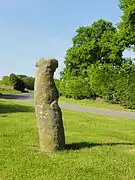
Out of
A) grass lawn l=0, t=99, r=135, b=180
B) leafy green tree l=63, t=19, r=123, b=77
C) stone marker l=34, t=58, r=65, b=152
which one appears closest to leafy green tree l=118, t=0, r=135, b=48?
leafy green tree l=63, t=19, r=123, b=77

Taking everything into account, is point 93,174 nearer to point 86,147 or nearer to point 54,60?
point 86,147

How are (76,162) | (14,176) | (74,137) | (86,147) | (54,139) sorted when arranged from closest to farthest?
1. (14,176)
2. (76,162)
3. (54,139)
4. (86,147)
5. (74,137)

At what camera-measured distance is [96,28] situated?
60.2 metres

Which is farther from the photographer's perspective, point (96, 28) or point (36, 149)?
point (96, 28)

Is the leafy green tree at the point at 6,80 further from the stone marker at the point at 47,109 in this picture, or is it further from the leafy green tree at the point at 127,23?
the stone marker at the point at 47,109

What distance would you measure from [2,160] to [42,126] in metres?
1.75

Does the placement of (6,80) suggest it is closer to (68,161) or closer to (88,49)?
(88,49)

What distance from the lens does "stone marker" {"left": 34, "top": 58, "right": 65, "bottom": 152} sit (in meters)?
10.1

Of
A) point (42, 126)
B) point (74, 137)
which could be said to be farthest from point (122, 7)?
point (42, 126)

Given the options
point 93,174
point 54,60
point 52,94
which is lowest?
point 93,174

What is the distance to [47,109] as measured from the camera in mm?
10266

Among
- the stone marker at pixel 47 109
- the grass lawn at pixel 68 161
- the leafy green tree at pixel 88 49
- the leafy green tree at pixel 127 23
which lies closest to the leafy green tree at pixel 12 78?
the leafy green tree at pixel 88 49

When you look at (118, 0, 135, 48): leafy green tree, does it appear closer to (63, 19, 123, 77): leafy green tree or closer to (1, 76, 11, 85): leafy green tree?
(63, 19, 123, 77): leafy green tree

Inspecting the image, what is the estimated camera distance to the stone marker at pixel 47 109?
10125mm
